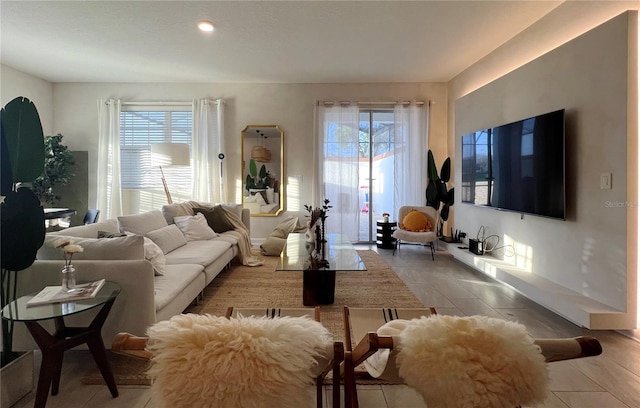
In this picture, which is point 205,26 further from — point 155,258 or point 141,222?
point 155,258

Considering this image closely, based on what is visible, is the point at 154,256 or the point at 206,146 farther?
the point at 206,146

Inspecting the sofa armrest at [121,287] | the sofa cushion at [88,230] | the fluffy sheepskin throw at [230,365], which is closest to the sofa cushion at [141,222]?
the sofa cushion at [88,230]

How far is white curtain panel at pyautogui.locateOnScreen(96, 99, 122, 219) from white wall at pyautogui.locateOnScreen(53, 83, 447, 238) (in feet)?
0.62

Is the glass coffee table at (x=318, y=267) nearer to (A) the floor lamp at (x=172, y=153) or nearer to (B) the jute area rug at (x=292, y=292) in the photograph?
(B) the jute area rug at (x=292, y=292)

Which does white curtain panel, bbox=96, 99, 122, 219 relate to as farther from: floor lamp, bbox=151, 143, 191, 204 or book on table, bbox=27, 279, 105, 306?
book on table, bbox=27, 279, 105, 306

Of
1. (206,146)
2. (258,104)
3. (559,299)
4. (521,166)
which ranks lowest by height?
(559,299)

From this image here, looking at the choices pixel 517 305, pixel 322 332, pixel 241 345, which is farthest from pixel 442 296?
pixel 241 345

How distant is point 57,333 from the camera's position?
183cm

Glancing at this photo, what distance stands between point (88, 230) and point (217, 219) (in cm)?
207

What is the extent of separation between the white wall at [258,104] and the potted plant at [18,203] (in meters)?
4.02

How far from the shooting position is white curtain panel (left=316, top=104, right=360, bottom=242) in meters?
5.70

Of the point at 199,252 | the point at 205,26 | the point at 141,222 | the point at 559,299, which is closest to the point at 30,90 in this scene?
the point at 205,26

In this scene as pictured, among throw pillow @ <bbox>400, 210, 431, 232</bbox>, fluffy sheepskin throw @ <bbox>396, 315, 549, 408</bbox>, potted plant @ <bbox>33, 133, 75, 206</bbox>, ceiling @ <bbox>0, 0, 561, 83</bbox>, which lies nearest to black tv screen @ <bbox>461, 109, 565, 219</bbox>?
throw pillow @ <bbox>400, 210, 431, 232</bbox>

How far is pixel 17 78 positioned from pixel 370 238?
5939mm
